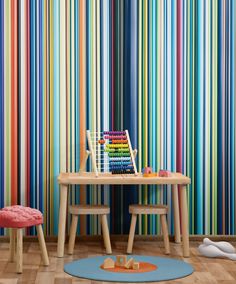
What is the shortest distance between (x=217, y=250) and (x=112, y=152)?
1163mm

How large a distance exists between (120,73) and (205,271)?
1990 mm

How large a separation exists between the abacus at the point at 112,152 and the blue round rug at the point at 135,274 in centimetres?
74

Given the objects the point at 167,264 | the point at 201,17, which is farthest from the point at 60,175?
the point at 201,17

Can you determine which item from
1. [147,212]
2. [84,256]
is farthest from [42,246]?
[147,212]

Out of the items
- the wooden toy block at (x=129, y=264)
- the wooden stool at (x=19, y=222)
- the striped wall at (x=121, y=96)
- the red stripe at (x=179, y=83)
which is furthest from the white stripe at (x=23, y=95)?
the wooden toy block at (x=129, y=264)

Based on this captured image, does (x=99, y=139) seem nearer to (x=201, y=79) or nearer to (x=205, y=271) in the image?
(x=201, y=79)

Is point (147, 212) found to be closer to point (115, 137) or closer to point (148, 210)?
point (148, 210)

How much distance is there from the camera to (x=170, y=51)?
6152mm

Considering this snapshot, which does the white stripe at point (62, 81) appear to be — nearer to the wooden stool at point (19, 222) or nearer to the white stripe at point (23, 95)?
the white stripe at point (23, 95)

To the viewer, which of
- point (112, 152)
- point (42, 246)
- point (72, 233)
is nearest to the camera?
point (42, 246)

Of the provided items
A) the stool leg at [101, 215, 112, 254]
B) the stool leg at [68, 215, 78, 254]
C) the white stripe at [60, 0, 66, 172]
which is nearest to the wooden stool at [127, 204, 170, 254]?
the stool leg at [101, 215, 112, 254]

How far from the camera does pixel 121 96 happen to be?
242 inches

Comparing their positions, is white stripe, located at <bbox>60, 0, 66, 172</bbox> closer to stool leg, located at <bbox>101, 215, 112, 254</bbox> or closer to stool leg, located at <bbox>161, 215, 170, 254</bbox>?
stool leg, located at <bbox>101, 215, 112, 254</bbox>

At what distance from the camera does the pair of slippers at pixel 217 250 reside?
5344 mm
